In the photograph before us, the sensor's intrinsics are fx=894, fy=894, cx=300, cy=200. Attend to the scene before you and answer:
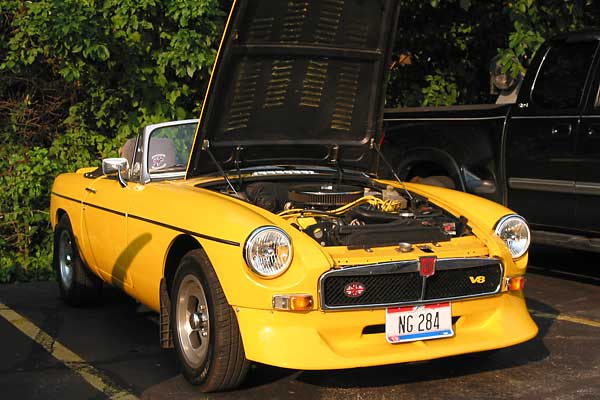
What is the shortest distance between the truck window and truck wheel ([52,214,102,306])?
3.79 meters

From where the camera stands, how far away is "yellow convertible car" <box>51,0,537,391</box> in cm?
427

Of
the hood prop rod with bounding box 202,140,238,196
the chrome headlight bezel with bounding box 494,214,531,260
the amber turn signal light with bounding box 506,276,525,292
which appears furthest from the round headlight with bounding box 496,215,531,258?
the hood prop rod with bounding box 202,140,238,196

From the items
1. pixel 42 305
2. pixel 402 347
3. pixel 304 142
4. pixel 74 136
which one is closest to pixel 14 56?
pixel 74 136

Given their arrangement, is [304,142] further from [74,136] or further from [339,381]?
[74,136]

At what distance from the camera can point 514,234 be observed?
498 cm

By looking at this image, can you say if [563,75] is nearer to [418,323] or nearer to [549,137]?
[549,137]

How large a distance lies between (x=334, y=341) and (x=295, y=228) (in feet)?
2.03

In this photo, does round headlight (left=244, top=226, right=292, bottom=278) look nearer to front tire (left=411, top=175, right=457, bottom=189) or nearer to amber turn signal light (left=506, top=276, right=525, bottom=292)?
amber turn signal light (left=506, top=276, right=525, bottom=292)

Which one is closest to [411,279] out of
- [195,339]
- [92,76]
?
[195,339]

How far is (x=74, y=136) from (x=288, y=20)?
506cm

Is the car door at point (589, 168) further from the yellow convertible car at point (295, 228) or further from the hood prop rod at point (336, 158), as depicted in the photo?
the hood prop rod at point (336, 158)

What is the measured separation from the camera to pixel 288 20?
5.23 metres

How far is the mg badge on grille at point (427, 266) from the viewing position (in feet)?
14.5

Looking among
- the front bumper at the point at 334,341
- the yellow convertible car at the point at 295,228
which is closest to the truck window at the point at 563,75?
the yellow convertible car at the point at 295,228
